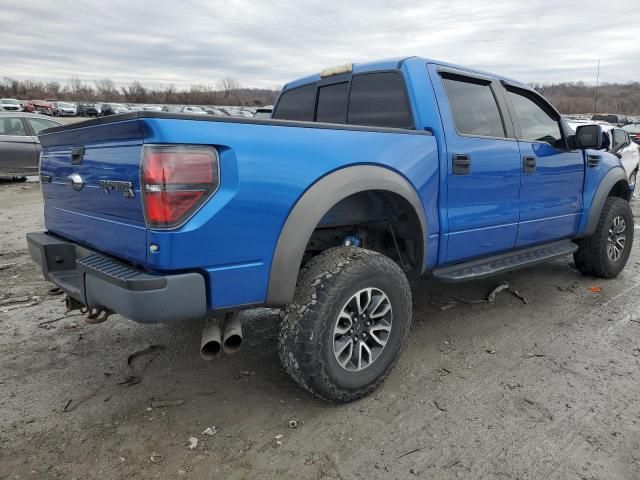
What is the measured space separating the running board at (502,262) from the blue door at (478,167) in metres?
0.07

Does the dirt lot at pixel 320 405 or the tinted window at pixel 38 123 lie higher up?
the tinted window at pixel 38 123

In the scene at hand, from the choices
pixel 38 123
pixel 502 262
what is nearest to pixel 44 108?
pixel 38 123

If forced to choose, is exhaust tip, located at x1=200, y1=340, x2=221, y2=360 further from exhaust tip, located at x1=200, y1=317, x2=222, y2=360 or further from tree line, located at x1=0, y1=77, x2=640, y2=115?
tree line, located at x1=0, y1=77, x2=640, y2=115

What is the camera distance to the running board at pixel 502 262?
11.3ft

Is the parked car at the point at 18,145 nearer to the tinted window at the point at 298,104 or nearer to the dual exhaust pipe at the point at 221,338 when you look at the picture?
the tinted window at the point at 298,104

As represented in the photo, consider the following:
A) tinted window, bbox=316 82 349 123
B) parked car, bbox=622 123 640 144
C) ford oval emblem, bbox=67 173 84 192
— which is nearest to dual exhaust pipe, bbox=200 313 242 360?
ford oval emblem, bbox=67 173 84 192

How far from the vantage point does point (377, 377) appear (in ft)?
9.48

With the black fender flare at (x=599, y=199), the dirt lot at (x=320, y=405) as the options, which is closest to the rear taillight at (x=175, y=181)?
the dirt lot at (x=320, y=405)

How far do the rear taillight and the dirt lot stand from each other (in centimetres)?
115

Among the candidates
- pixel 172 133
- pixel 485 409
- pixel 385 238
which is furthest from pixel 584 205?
pixel 172 133

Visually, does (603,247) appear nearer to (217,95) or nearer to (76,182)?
(76,182)

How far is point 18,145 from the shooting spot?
11.0 metres

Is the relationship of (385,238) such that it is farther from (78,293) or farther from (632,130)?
(632,130)

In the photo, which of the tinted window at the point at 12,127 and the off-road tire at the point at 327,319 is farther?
the tinted window at the point at 12,127
